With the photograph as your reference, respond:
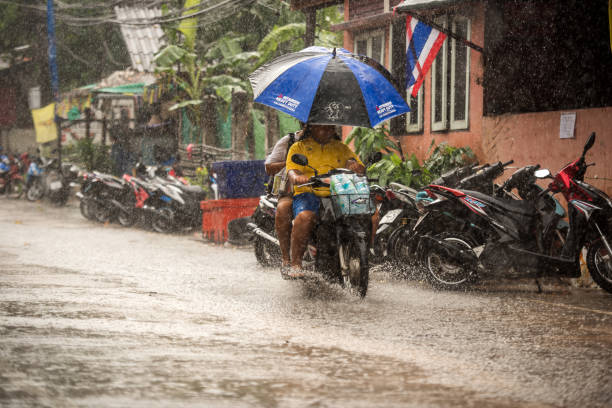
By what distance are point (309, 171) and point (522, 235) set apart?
2.16 metres

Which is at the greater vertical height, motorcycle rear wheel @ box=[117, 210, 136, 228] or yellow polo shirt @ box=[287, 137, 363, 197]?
yellow polo shirt @ box=[287, 137, 363, 197]

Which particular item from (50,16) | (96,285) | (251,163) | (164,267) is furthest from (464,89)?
(50,16)

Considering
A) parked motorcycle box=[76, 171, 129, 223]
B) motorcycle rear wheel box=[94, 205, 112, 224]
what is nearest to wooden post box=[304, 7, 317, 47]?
parked motorcycle box=[76, 171, 129, 223]

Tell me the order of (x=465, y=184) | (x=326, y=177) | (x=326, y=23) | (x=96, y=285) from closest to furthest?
(x=326, y=177) → (x=96, y=285) → (x=465, y=184) → (x=326, y=23)

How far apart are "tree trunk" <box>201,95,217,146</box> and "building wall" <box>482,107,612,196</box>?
12.7m

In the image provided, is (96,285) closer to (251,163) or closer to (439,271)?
(439,271)

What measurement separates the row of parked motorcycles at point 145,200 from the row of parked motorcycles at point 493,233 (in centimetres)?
662

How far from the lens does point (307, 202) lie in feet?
25.4

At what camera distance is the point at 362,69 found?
828 cm

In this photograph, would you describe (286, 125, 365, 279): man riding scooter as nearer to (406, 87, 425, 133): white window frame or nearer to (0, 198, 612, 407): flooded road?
(0, 198, 612, 407): flooded road

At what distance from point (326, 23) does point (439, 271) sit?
1553cm

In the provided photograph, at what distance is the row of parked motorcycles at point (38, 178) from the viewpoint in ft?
68.9

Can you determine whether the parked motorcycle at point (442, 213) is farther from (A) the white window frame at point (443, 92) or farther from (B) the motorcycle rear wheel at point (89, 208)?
(B) the motorcycle rear wheel at point (89, 208)

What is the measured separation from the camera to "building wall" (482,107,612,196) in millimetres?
9414
